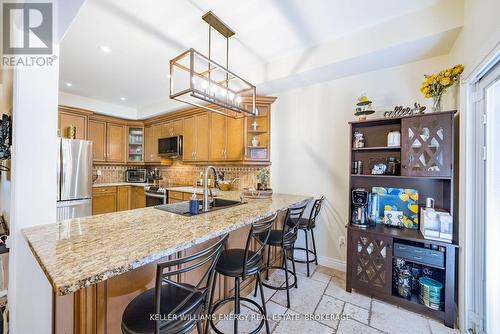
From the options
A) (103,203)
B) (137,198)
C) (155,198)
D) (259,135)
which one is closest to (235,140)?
(259,135)

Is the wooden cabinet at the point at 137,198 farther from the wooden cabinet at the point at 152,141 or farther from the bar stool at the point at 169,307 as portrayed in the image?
the bar stool at the point at 169,307

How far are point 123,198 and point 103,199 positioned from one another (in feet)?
1.40

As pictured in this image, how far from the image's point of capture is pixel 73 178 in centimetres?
354

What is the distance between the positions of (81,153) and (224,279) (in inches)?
135

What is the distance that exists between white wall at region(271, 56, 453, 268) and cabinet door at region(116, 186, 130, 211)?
3590 millimetres

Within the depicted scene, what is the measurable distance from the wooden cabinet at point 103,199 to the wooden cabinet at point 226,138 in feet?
8.26

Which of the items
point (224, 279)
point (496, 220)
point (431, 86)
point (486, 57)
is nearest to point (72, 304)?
point (224, 279)

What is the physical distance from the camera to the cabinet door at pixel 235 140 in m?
3.49

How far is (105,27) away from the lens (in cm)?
218

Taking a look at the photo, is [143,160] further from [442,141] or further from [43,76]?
[442,141]

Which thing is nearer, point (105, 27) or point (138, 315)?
point (138, 315)

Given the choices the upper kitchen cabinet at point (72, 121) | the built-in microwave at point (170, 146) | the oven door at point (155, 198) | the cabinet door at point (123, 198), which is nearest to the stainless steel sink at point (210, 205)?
the oven door at point (155, 198)

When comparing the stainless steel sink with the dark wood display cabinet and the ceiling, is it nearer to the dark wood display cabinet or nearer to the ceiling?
the dark wood display cabinet

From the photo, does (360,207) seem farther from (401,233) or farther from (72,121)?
(72,121)
